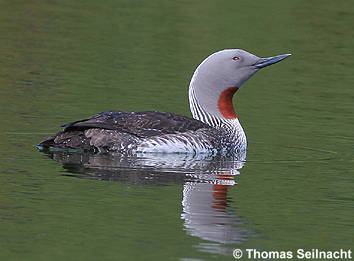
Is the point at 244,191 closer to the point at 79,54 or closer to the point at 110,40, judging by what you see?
the point at 79,54

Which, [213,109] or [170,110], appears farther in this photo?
[170,110]

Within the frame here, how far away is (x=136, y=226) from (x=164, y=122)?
288 centimetres

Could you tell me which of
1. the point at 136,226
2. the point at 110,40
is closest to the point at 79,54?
the point at 110,40

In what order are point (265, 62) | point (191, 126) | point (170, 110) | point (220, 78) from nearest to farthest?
1. point (191, 126)
2. point (220, 78)
3. point (265, 62)
4. point (170, 110)

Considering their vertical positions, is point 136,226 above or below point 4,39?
below

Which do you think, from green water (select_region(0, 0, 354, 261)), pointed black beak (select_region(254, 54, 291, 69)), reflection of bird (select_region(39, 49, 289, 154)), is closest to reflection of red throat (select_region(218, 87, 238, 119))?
reflection of bird (select_region(39, 49, 289, 154))

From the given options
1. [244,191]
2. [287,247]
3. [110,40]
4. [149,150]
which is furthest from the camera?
[110,40]

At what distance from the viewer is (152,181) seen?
9.79 meters

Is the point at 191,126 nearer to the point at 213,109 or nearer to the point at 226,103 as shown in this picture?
the point at 213,109

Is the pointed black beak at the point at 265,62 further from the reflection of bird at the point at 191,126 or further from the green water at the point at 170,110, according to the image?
the green water at the point at 170,110

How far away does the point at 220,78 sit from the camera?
1170cm

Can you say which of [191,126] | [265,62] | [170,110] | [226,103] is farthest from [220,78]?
[170,110]

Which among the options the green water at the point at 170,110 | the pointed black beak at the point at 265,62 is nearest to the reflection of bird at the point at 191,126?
the pointed black beak at the point at 265,62

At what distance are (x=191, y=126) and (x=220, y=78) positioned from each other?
729mm
